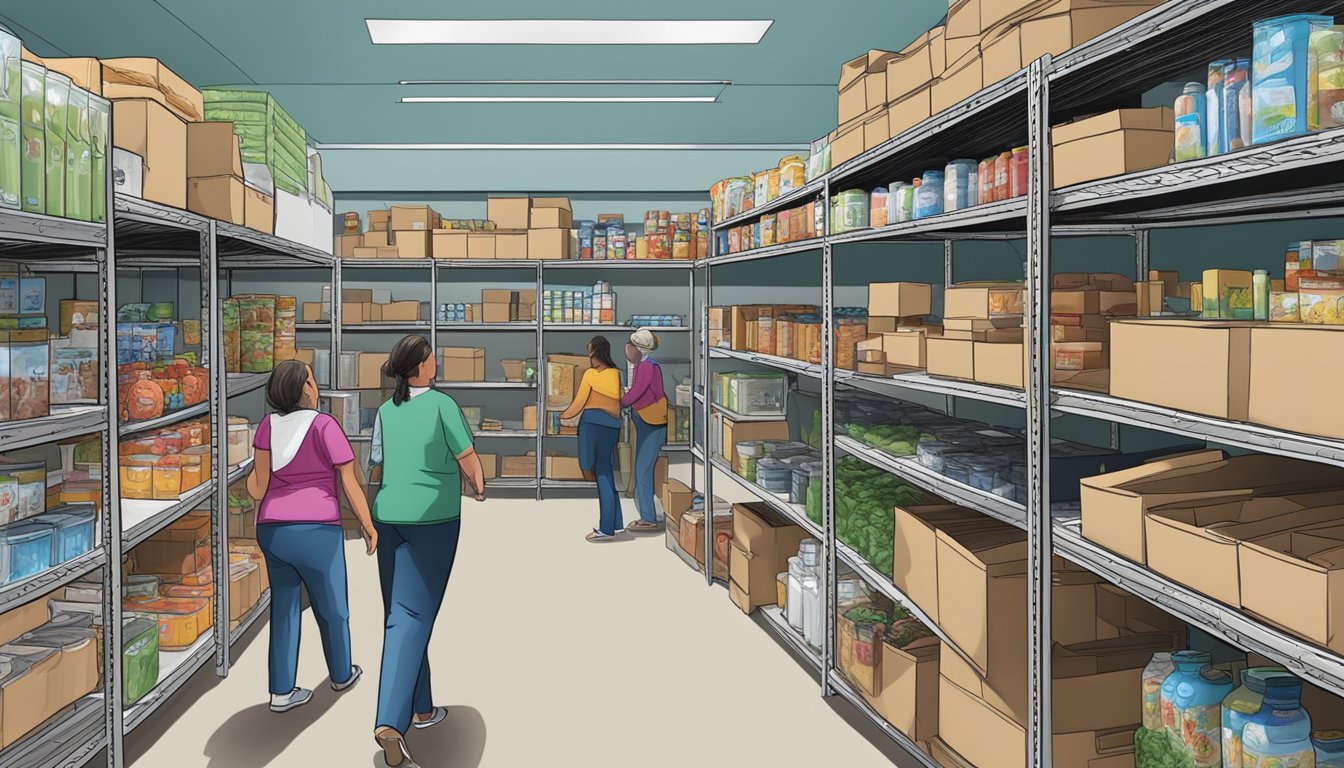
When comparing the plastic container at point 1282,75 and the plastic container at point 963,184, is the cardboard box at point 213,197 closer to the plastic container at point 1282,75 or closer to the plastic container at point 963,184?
the plastic container at point 963,184

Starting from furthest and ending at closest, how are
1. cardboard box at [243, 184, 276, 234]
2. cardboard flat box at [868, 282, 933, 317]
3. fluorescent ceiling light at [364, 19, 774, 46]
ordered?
fluorescent ceiling light at [364, 19, 774, 46] < cardboard box at [243, 184, 276, 234] < cardboard flat box at [868, 282, 933, 317]

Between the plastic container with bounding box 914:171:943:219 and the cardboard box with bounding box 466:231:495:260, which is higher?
the cardboard box with bounding box 466:231:495:260

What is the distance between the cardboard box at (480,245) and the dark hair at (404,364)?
555 cm

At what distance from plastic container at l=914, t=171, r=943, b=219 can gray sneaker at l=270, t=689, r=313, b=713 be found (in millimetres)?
3401

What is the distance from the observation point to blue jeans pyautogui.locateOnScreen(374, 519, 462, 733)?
3346 millimetres

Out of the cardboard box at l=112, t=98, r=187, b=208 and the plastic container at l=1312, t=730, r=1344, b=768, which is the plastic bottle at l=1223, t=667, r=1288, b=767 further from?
the cardboard box at l=112, t=98, r=187, b=208

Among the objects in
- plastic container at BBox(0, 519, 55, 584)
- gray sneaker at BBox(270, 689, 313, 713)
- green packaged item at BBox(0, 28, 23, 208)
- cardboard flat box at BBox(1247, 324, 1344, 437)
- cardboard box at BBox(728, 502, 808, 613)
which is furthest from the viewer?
cardboard box at BBox(728, 502, 808, 613)

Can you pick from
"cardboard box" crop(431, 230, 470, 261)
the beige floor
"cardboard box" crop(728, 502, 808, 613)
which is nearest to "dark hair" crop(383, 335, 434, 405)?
the beige floor

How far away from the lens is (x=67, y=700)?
3.01 metres

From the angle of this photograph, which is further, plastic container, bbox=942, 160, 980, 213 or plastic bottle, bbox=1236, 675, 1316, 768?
plastic container, bbox=942, 160, 980, 213

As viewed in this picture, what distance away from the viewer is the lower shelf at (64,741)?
2719 millimetres

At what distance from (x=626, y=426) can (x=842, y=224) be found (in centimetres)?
531

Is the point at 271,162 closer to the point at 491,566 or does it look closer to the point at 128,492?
the point at 128,492

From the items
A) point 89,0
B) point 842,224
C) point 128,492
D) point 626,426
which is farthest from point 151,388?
point 626,426
